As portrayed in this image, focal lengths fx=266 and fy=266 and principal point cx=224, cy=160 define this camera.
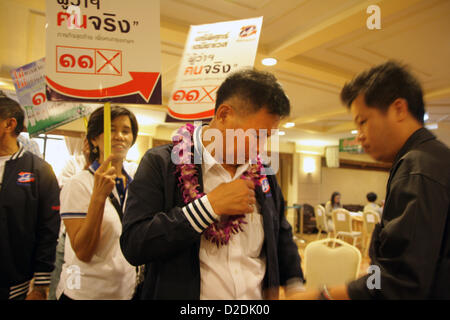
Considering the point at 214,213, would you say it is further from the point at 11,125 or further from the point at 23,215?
the point at 11,125

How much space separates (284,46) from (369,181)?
1283 cm

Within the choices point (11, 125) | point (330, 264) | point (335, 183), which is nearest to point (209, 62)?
point (11, 125)

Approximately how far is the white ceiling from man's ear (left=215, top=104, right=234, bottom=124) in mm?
2042

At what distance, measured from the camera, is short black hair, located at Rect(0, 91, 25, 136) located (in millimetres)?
1483

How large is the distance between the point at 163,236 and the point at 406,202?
0.67 metres

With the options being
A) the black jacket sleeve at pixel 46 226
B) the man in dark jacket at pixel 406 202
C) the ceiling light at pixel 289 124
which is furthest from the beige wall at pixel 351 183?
the man in dark jacket at pixel 406 202

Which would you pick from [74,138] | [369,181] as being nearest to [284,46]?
[74,138]

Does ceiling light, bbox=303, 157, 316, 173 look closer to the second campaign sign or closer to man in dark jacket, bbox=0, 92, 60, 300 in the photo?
man in dark jacket, bbox=0, 92, 60, 300

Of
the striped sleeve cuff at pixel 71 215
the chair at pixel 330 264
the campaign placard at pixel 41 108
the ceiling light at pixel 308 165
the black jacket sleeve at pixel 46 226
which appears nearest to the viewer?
the striped sleeve cuff at pixel 71 215

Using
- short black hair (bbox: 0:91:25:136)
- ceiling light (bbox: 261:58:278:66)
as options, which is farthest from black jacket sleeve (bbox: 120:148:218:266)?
ceiling light (bbox: 261:58:278:66)

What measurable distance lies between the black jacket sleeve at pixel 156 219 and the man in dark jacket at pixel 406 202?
1.39ft

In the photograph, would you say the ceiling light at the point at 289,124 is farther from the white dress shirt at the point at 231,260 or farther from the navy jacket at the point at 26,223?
the white dress shirt at the point at 231,260

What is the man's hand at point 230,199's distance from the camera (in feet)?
2.75
